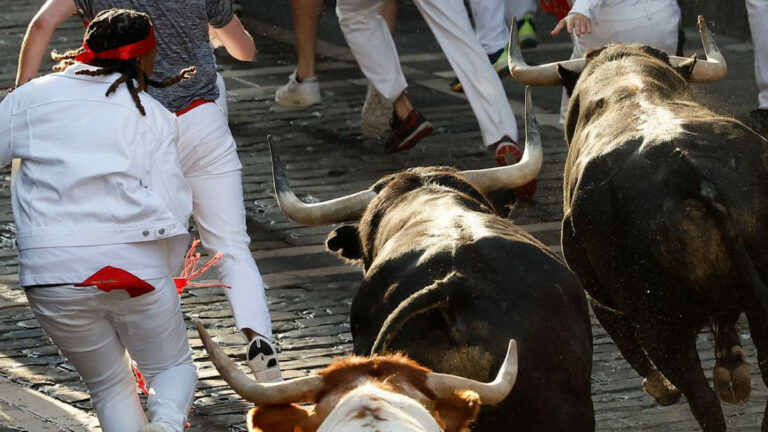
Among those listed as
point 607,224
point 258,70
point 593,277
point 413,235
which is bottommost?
point 258,70

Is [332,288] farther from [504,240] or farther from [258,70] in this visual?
[258,70]

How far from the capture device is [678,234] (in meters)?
5.62

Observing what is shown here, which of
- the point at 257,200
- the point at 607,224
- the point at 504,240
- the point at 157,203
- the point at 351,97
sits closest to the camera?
the point at 504,240

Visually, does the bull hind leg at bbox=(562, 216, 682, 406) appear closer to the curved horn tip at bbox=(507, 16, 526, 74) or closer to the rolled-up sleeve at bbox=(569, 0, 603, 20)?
the curved horn tip at bbox=(507, 16, 526, 74)

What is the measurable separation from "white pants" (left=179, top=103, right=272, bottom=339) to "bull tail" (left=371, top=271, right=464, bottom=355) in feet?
6.39

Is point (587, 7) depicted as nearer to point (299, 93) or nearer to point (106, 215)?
point (106, 215)

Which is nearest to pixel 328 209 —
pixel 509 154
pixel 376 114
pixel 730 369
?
pixel 730 369

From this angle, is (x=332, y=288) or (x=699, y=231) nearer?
(x=699, y=231)

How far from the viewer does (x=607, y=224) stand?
19.6 ft

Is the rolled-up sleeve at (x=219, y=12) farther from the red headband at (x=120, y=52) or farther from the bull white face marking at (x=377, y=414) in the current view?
the bull white face marking at (x=377, y=414)

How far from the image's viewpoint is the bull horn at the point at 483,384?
3648mm

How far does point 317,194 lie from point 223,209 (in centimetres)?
385

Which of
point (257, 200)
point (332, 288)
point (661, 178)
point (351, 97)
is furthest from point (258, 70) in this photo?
point (661, 178)

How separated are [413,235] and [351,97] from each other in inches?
334
